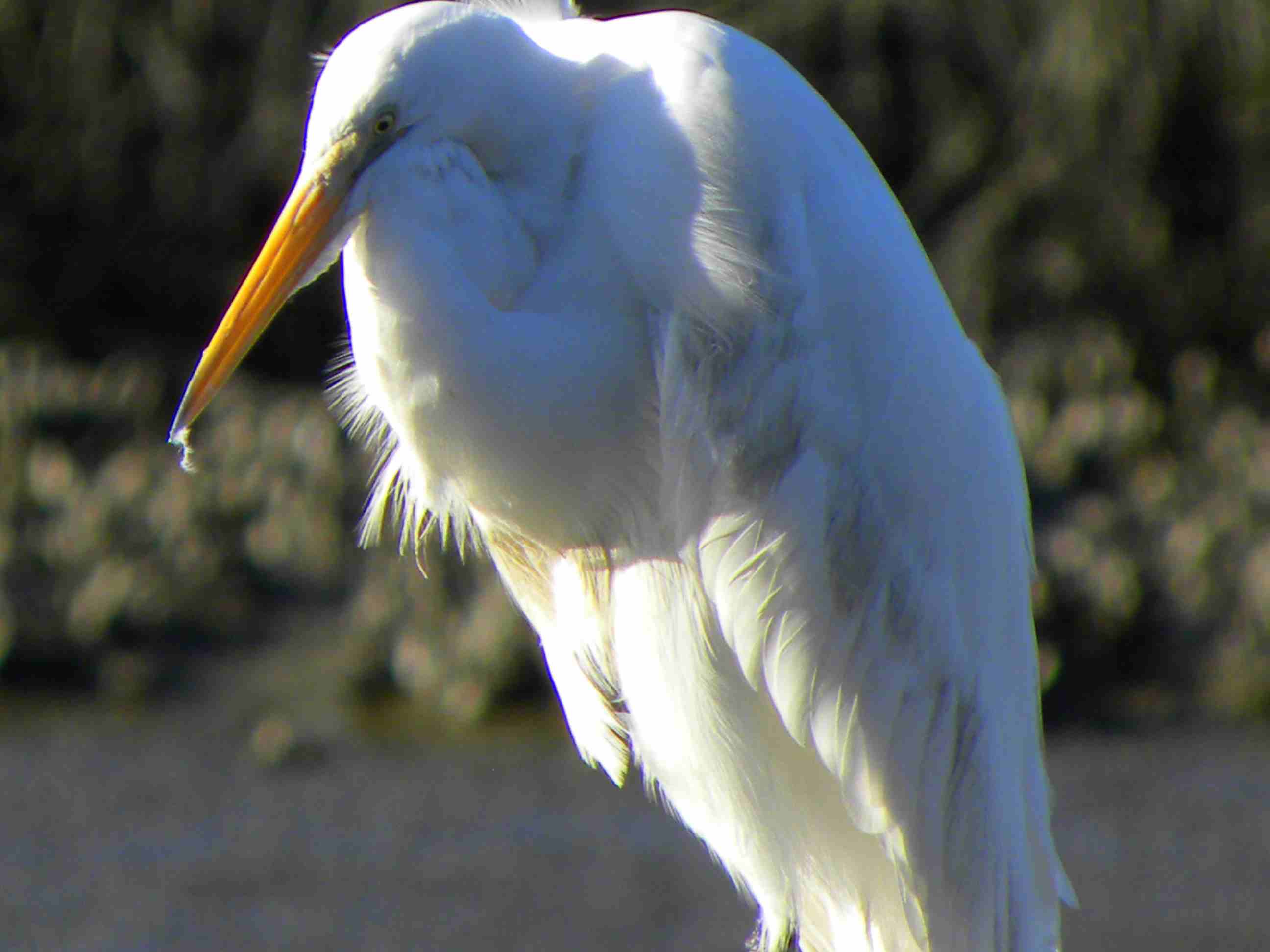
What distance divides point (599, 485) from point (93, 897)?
3.08m

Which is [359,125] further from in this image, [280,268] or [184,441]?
[184,441]

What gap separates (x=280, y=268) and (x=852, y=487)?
2.16ft

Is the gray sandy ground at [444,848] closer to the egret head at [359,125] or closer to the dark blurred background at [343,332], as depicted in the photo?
the dark blurred background at [343,332]

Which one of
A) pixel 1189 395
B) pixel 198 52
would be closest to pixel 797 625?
pixel 1189 395

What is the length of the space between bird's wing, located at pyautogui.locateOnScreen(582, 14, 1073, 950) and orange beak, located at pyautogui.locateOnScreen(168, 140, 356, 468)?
11.8 inches

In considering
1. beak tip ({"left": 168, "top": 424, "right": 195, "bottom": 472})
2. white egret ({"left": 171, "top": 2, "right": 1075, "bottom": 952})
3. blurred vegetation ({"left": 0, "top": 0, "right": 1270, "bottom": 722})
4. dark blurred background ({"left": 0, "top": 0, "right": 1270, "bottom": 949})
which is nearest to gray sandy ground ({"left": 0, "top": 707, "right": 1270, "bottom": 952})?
dark blurred background ({"left": 0, "top": 0, "right": 1270, "bottom": 949})

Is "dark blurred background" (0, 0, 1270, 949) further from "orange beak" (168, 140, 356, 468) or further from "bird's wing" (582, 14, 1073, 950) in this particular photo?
"orange beak" (168, 140, 356, 468)

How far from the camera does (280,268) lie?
73.4 inches

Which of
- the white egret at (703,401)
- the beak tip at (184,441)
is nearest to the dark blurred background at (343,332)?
the white egret at (703,401)

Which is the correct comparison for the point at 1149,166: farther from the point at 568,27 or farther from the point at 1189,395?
the point at 568,27

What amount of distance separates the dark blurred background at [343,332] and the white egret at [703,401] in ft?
10.3

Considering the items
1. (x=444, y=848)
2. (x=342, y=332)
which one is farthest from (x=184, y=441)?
(x=342, y=332)

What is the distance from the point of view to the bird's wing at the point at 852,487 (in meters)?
2.03

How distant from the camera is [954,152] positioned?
6820mm
